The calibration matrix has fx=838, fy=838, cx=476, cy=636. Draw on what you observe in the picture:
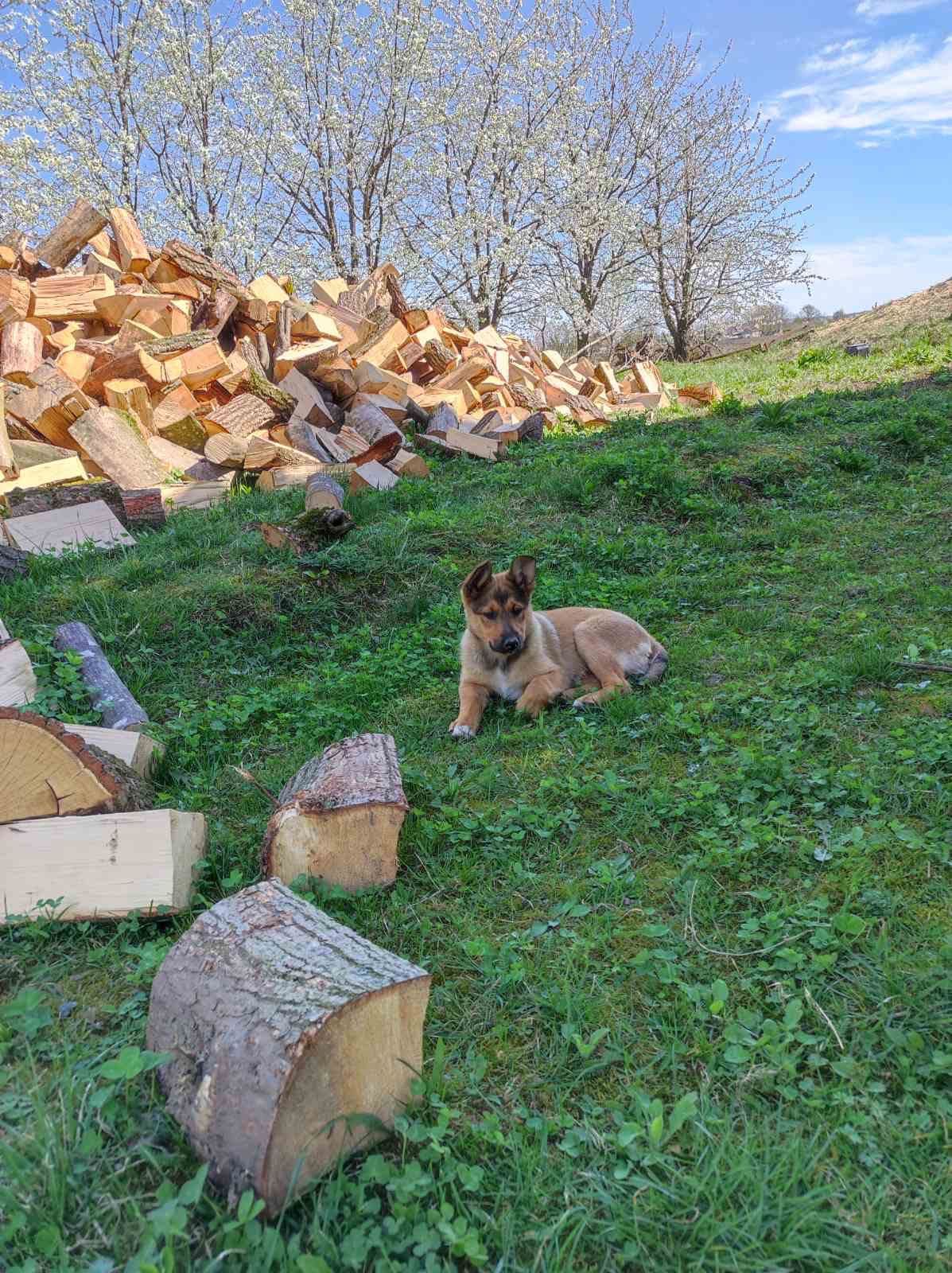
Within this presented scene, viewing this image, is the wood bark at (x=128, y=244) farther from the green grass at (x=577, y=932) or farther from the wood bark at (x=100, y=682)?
the wood bark at (x=100, y=682)

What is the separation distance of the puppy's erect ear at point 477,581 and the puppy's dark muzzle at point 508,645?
0.37 metres

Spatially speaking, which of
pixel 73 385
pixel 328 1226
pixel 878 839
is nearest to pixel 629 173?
pixel 73 385

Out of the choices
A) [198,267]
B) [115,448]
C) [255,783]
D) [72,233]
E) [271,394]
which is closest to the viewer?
[255,783]

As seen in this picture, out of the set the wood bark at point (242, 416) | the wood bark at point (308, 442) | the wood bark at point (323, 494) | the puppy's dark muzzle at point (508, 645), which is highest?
the wood bark at point (242, 416)

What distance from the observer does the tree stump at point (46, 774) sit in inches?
120

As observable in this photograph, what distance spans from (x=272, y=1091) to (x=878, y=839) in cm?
229

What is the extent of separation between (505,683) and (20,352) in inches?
304

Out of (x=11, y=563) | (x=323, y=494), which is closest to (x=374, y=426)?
(x=323, y=494)

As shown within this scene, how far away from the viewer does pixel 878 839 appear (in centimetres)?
306

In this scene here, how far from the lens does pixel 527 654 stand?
5.01m

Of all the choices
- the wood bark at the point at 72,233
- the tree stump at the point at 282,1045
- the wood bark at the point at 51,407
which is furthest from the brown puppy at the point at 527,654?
the wood bark at the point at 72,233

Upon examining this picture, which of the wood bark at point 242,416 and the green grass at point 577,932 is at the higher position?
the wood bark at point 242,416

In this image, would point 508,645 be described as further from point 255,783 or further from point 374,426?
point 374,426

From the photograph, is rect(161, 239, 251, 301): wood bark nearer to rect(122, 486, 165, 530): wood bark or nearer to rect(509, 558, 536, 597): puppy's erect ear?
rect(122, 486, 165, 530): wood bark
